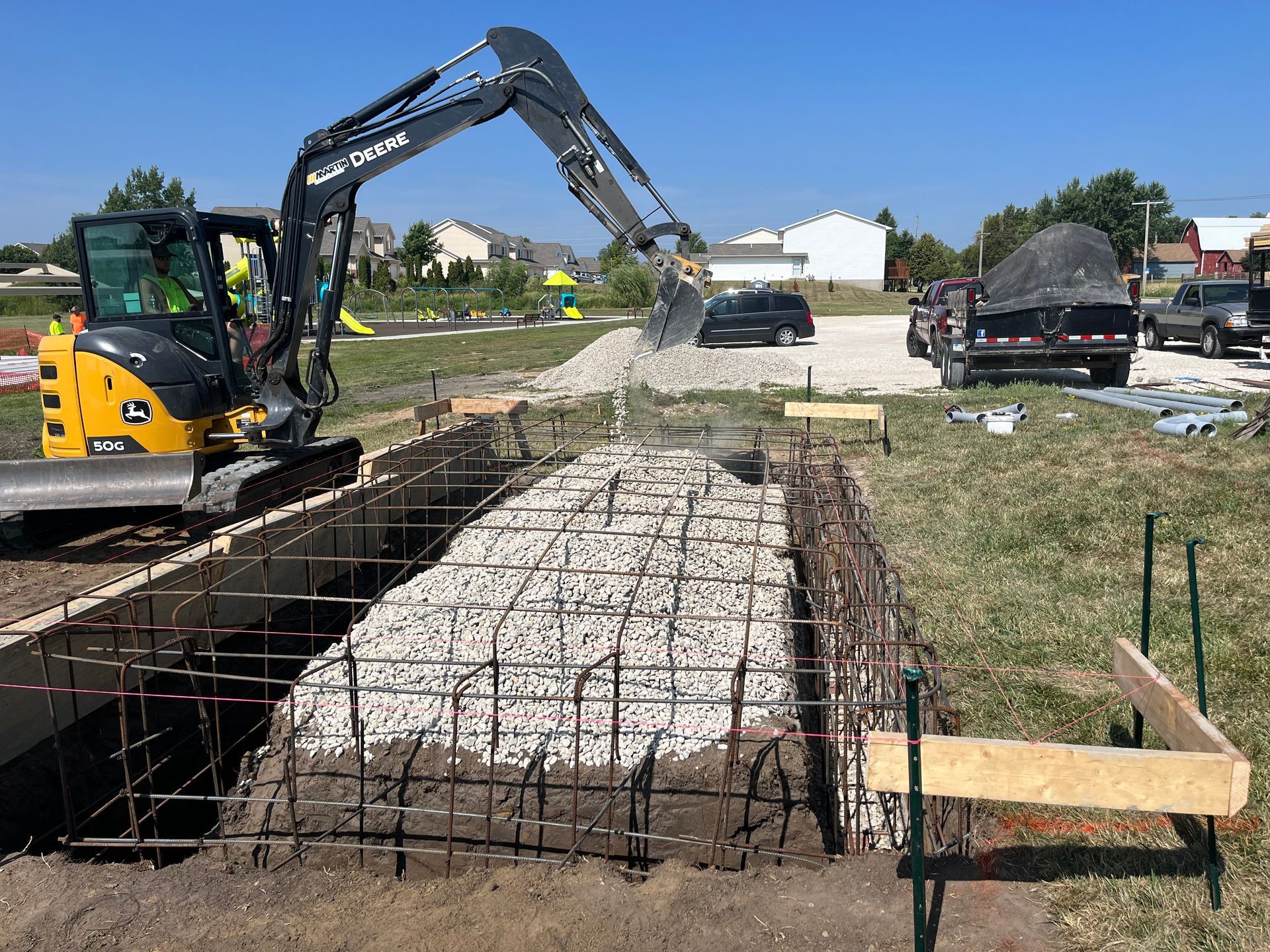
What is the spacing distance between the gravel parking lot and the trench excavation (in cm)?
1249

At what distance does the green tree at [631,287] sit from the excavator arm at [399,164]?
146 feet

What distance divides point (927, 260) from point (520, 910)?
3263 inches

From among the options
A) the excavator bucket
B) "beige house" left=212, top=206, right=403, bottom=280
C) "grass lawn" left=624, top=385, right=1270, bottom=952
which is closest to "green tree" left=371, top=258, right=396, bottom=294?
"beige house" left=212, top=206, right=403, bottom=280

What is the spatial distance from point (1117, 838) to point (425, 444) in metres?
7.35

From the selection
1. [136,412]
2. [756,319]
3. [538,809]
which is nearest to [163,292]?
[136,412]

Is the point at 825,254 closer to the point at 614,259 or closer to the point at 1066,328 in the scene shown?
the point at 614,259

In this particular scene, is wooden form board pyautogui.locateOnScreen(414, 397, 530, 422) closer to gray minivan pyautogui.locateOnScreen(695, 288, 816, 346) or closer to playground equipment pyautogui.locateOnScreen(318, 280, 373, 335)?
gray minivan pyautogui.locateOnScreen(695, 288, 816, 346)

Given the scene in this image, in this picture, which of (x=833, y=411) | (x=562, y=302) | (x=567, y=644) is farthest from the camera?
(x=562, y=302)

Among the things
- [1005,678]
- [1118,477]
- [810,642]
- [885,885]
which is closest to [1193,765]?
[885,885]

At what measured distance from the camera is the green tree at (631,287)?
175ft

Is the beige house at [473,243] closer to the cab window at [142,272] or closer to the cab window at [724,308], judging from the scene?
the cab window at [724,308]

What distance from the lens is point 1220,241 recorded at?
69438 millimetres

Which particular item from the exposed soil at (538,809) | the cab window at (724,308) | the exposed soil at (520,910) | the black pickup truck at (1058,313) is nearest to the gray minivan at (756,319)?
the cab window at (724,308)

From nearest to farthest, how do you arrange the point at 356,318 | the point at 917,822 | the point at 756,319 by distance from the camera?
the point at 917,822 < the point at 756,319 < the point at 356,318
